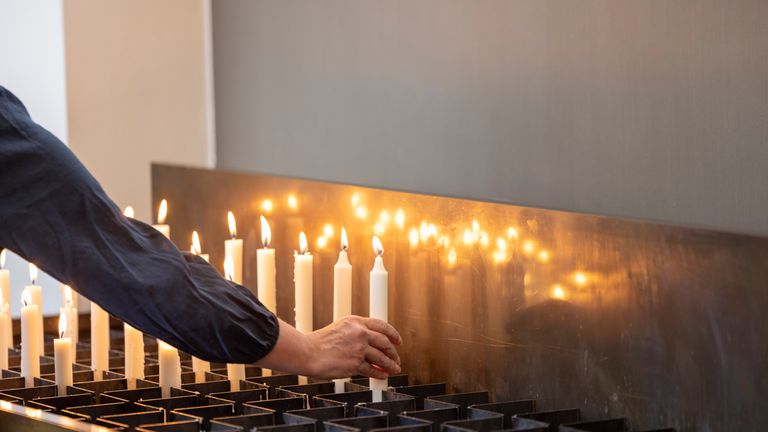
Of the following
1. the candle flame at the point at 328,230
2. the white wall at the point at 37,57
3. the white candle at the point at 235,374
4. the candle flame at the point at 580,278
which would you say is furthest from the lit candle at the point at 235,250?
the white wall at the point at 37,57

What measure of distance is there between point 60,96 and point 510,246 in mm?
1540

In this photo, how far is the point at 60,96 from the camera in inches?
117

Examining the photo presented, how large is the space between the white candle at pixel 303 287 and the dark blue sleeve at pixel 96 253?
38 centimetres

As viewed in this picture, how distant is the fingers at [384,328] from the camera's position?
1781 mm

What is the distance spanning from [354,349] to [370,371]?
5 centimetres

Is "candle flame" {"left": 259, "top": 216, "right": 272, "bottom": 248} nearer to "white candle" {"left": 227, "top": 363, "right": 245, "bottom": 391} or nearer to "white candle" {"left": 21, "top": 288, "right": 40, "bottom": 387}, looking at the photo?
"white candle" {"left": 227, "top": 363, "right": 245, "bottom": 391}

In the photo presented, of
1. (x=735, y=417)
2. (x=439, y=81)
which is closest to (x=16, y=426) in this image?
(x=735, y=417)

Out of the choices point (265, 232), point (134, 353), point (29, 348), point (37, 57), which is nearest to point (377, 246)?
point (265, 232)

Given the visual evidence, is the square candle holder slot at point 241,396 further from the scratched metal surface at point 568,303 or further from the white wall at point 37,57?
the white wall at point 37,57

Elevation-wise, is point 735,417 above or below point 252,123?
below

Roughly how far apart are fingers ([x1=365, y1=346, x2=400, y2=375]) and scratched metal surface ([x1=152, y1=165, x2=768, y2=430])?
0.11 metres

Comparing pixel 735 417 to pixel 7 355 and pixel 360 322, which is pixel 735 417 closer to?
pixel 360 322

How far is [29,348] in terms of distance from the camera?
6.39 ft

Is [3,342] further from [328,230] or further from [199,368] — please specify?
[328,230]
